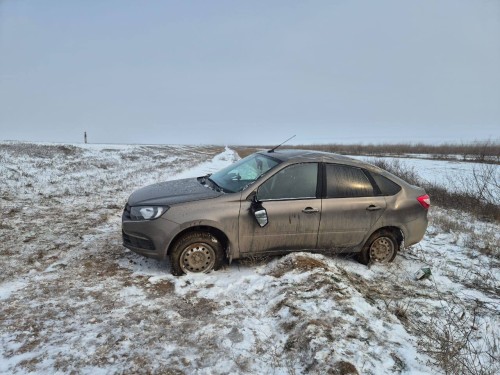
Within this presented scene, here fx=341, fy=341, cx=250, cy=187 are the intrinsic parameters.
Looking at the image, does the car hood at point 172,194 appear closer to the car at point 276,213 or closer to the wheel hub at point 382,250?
the car at point 276,213

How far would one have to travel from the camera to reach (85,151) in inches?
884

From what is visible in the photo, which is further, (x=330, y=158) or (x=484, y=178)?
(x=484, y=178)

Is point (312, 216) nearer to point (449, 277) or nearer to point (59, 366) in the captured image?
point (449, 277)

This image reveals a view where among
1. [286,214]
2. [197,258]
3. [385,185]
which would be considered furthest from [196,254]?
[385,185]

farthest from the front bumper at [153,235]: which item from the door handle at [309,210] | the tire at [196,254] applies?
the door handle at [309,210]

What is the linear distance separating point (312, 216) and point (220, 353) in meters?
2.38

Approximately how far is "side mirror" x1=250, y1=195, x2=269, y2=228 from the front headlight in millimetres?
1144

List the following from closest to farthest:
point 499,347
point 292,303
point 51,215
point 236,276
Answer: point 499,347
point 292,303
point 236,276
point 51,215

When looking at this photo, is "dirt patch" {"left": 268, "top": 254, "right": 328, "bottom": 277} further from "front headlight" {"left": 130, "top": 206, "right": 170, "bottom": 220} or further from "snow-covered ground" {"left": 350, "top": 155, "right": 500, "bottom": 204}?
"snow-covered ground" {"left": 350, "top": 155, "right": 500, "bottom": 204}

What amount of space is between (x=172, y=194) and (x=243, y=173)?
115 cm

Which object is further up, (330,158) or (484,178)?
(330,158)

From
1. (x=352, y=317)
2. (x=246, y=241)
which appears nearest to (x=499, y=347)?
(x=352, y=317)

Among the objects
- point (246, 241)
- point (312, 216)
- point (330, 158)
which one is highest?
point (330, 158)

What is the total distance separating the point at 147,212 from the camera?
4480 mm
